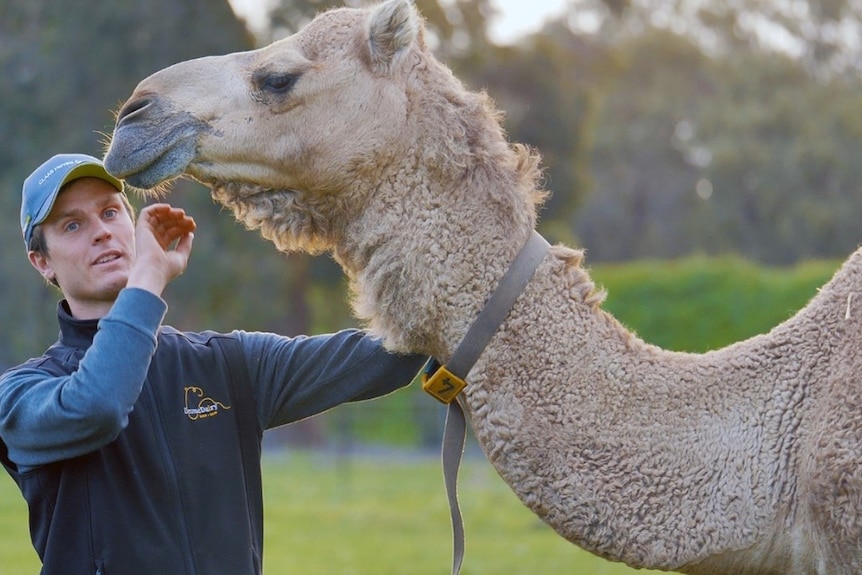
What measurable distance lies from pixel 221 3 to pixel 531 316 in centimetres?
2424

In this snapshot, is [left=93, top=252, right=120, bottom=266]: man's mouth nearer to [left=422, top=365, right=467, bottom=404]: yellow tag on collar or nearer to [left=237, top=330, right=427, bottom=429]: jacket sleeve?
[left=237, top=330, right=427, bottom=429]: jacket sleeve

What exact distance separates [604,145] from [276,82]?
41.6 meters

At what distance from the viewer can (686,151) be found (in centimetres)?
4494

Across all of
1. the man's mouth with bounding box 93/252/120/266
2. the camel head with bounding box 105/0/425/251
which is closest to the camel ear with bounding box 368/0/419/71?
the camel head with bounding box 105/0/425/251

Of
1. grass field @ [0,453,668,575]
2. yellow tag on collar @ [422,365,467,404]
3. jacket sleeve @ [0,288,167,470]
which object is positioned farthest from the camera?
grass field @ [0,453,668,575]

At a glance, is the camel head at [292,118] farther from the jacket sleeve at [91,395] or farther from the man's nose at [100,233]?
the jacket sleeve at [91,395]

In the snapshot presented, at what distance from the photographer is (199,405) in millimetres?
3818

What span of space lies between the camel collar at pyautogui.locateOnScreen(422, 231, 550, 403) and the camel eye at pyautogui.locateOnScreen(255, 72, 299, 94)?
867 millimetres

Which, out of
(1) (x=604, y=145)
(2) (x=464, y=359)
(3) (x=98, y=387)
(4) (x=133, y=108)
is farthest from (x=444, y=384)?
(1) (x=604, y=145)

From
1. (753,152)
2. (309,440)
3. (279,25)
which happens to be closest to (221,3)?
(279,25)

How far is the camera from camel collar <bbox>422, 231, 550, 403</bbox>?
3.66 meters

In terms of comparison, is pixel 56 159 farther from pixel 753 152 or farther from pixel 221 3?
pixel 753 152

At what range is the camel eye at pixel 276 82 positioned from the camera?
3.78 m

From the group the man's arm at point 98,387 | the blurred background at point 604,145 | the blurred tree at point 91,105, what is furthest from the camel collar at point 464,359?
the blurred tree at point 91,105
